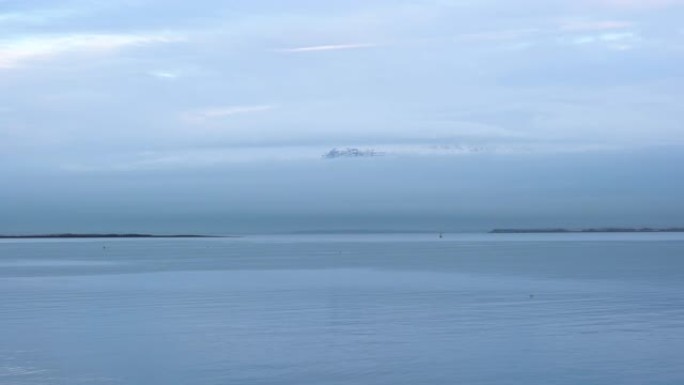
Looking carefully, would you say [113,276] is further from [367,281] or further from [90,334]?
[90,334]

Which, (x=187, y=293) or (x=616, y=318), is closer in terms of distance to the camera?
(x=616, y=318)

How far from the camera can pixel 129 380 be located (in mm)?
14430

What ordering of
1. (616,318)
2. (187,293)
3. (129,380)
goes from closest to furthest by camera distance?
(129,380) < (616,318) < (187,293)

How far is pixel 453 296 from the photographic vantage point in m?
28.3

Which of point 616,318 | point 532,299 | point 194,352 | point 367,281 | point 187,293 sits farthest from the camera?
point 367,281

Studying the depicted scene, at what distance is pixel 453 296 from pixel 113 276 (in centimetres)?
1811

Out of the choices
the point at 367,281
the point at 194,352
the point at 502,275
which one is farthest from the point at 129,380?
the point at 502,275

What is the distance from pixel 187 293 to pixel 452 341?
1425cm

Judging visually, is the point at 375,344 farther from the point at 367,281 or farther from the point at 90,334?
the point at 367,281

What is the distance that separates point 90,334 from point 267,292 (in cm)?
1157

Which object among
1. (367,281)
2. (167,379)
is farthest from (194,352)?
(367,281)

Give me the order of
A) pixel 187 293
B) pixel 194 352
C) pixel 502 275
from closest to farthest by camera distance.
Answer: pixel 194 352 < pixel 187 293 < pixel 502 275

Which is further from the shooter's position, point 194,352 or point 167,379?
point 194,352

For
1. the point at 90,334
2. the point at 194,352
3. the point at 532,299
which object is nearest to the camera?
the point at 194,352
